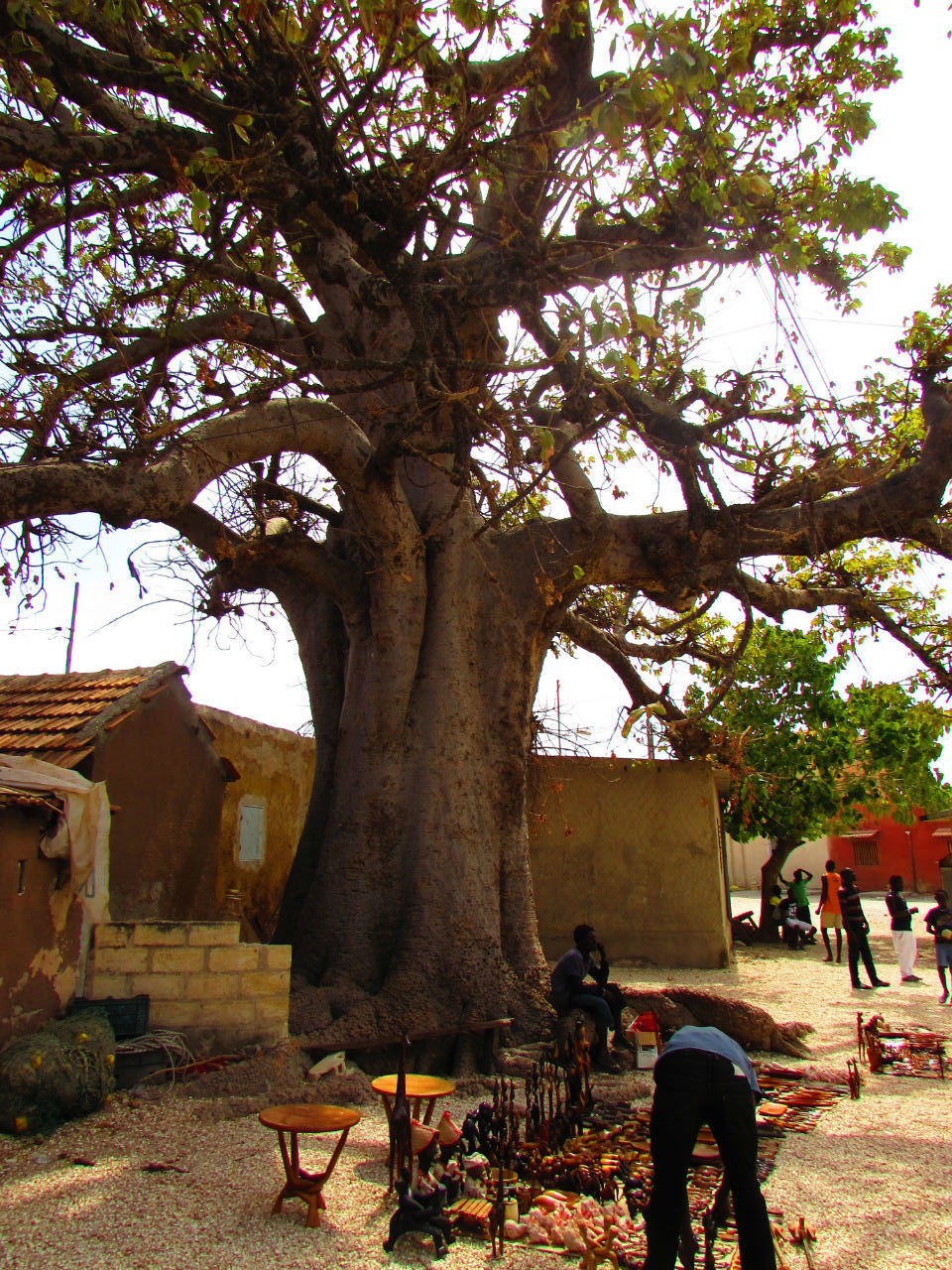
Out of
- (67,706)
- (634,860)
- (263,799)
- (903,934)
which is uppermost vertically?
(67,706)

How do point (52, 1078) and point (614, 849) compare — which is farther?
point (614, 849)

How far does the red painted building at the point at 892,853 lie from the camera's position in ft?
112

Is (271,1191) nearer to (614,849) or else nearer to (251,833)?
(251,833)

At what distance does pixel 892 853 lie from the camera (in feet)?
118

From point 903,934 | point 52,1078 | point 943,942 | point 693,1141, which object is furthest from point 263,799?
point 693,1141

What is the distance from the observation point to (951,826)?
32.2 metres

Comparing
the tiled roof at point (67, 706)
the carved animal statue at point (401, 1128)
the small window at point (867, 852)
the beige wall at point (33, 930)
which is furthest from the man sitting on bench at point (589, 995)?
the small window at point (867, 852)

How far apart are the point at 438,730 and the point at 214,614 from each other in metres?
2.50

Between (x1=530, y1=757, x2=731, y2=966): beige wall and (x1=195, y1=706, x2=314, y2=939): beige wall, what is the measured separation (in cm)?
312

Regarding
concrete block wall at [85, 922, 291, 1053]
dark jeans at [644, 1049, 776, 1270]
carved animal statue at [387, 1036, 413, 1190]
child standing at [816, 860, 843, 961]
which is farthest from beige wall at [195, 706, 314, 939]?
child standing at [816, 860, 843, 961]

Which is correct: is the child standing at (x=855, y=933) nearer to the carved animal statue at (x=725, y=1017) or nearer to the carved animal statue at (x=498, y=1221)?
the carved animal statue at (x=725, y=1017)

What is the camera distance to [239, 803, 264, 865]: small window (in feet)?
35.0

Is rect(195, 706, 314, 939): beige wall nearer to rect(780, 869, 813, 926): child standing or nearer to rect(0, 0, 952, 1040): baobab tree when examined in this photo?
rect(0, 0, 952, 1040): baobab tree

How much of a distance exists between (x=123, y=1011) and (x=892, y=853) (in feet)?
117
